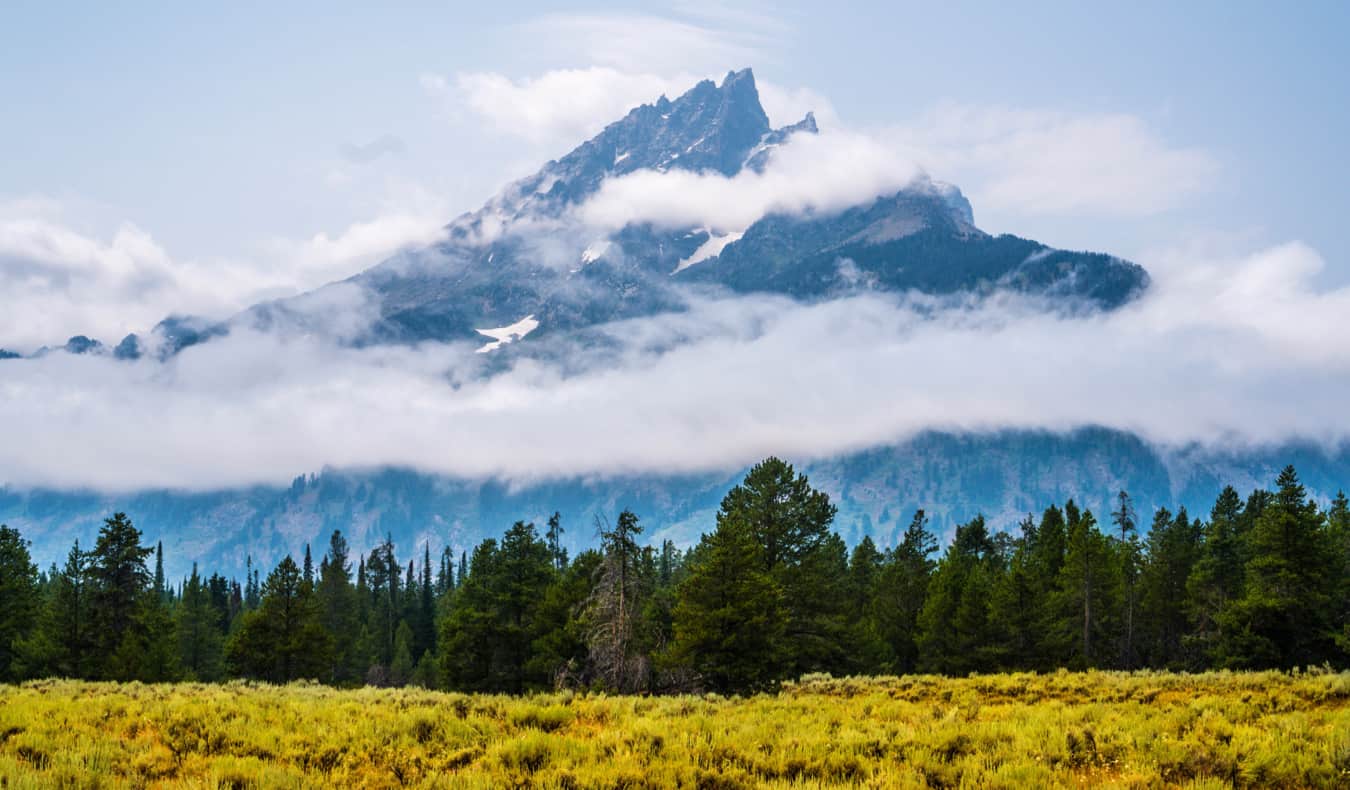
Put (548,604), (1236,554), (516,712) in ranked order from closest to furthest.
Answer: (516,712)
(548,604)
(1236,554)

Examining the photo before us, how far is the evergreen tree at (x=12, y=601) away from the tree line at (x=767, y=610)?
135 millimetres

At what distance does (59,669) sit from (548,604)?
2755cm

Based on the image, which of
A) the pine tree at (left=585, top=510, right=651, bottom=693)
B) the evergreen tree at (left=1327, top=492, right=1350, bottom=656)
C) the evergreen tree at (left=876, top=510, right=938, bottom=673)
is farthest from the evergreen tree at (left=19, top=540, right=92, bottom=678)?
the evergreen tree at (left=1327, top=492, right=1350, bottom=656)

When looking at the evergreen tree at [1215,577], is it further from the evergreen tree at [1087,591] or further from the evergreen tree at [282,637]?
the evergreen tree at [282,637]

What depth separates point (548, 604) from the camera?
145 feet

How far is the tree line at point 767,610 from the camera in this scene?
31922 mm

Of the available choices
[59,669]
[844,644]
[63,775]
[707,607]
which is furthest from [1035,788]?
[59,669]

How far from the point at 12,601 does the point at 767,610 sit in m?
48.6

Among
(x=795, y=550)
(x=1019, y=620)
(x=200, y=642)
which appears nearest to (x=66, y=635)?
(x=200, y=642)

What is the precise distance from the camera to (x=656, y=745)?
1133 cm

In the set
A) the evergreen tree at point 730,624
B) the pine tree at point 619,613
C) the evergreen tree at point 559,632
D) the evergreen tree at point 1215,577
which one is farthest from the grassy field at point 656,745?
the evergreen tree at point 1215,577

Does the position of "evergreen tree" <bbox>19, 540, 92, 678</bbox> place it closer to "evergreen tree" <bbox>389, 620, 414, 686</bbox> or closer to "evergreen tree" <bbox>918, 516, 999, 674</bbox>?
"evergreen tree" <bbox>389, 620, 414, 686</bbox>

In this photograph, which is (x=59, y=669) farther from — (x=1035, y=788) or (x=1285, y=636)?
(x=1285, y=636)

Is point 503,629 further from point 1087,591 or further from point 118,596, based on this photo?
point 1087,591
